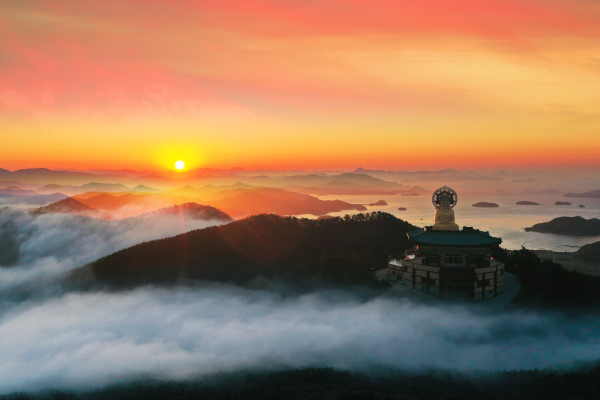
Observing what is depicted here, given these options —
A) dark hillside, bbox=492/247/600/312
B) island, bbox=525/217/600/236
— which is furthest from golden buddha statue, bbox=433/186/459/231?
island, bbox=525/217/600/236

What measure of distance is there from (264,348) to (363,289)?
18.7 m

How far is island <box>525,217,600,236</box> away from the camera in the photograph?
179375mm

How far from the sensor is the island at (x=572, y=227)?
179375 mm

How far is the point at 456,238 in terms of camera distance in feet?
159

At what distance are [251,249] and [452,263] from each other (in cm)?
7079

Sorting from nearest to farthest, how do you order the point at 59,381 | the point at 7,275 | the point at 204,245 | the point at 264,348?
1. the point at 264,348
2. the point at 59,381
3. the point at 204,245
4. the point at 7,275

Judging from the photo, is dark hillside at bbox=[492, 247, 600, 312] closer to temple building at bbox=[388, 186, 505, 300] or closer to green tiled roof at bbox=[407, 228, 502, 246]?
temple building at bbox=[388, 186, 505, 300]

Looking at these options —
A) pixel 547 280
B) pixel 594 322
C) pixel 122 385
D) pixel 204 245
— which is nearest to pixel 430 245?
pixel 547 280

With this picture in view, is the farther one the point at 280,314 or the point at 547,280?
the point at 280,314

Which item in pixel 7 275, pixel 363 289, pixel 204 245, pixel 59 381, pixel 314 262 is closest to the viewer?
pixel 363 289

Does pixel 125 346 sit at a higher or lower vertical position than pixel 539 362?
lower

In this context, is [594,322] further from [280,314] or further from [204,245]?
[204,245]

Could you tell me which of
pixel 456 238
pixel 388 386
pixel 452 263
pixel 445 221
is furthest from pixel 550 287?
pixel 388 386

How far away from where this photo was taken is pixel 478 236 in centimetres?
4850
